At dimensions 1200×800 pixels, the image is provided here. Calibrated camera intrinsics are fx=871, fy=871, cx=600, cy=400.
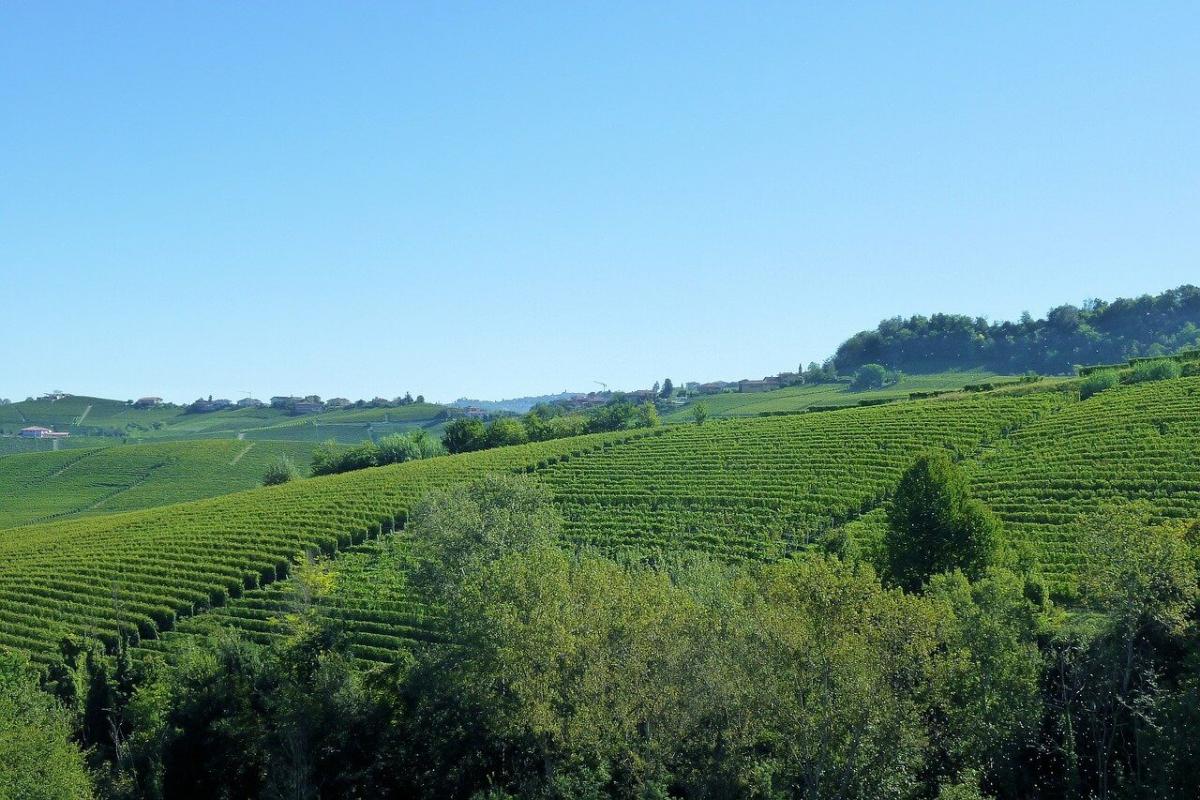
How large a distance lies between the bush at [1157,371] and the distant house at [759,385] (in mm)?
93913

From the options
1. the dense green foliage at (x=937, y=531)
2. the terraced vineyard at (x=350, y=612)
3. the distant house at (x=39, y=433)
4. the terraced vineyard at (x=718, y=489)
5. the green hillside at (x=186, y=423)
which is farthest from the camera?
the green hillside at (x=186, y=423)

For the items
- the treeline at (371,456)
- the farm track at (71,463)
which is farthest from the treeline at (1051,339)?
the farm track at (71,463)

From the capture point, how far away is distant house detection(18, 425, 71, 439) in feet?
504

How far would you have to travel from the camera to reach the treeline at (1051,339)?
145375 mm

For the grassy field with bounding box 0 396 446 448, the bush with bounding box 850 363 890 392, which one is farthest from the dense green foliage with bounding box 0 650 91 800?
the bush with bounding box 850 363 890 392

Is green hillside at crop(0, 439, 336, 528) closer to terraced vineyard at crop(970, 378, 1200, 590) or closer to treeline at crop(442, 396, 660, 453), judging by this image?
treeline at crop(442, 396, 660, 453)

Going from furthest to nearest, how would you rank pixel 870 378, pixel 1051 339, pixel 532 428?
pixel 1051 339, pixel 870 378, pixel 532 428

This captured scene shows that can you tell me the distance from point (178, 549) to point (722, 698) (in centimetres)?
4320

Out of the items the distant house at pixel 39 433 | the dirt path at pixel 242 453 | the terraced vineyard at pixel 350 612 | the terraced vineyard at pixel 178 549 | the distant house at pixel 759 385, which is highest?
the distant house at pixel 39 433

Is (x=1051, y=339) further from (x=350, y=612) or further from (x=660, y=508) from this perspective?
(x=350, y=612)

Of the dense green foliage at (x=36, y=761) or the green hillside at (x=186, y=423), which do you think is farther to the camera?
the green hillside at (x=186, y=423)

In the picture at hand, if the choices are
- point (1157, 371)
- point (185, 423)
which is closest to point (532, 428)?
point (1157, 371)

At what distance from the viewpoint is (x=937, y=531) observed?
36.5 metres

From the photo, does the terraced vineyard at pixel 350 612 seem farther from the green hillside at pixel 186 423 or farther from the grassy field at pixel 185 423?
the grassy field at pixel 185 423
